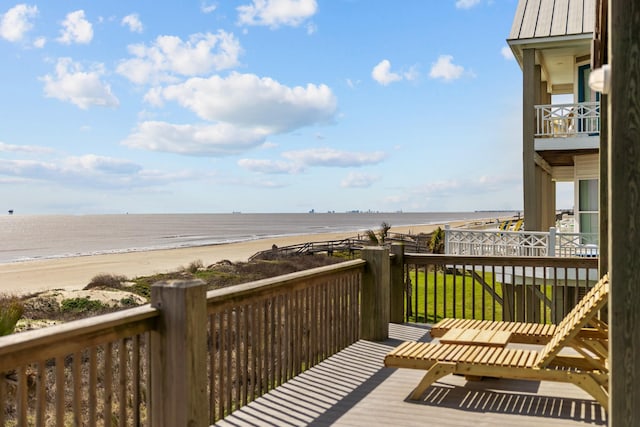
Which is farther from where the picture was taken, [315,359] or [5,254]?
[5,254]

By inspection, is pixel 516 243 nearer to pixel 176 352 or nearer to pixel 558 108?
pixel 558 108

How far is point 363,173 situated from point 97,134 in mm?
55087

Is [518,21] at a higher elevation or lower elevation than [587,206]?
higher

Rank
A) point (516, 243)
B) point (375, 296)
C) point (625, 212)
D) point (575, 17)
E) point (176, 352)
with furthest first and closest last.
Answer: point (575, 17)
point (516, 243)
point (375, 296)
point (176, 352)
point (625, 212)

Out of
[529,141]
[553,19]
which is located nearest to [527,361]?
[529,141]

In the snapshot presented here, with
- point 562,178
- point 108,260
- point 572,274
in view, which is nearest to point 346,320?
point 572,274

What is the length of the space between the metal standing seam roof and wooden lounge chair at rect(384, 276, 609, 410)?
11.0 m

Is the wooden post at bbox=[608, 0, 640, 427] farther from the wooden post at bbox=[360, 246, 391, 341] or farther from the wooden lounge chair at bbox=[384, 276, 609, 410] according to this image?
the wooden post at bbox=[360, 246, 391, 341]

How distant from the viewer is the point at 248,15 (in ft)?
90.4

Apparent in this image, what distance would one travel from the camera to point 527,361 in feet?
15.0

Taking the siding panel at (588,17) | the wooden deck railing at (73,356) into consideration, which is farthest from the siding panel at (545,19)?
the wooden deck railing at (73,356)

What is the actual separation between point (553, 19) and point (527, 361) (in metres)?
12.2

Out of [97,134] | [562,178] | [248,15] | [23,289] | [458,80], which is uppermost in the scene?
[97,134]

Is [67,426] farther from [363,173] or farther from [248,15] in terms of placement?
[363,173]
